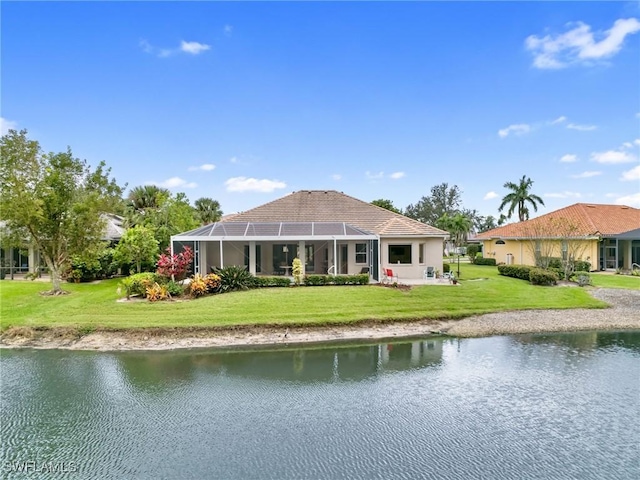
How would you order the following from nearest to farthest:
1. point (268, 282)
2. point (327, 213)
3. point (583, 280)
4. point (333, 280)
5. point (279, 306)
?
point (279, 306) → point (268, 282) → point (333, 280) → point (583, 280) → point (327, 213)

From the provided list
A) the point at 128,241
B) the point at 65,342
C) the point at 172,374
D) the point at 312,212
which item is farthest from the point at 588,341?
the point at 128,241

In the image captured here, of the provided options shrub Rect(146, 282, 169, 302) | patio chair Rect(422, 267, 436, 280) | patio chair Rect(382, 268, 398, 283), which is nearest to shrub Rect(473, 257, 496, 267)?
patio chair Rect(422, 267, 436, 280)

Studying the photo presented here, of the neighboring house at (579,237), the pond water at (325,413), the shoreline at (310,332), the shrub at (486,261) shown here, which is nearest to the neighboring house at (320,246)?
the shoreline at (310,332)

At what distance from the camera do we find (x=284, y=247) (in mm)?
24828

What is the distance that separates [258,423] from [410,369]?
18.7 ft

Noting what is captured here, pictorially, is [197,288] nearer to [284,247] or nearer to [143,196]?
[284,247]

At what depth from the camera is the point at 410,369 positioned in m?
12.6

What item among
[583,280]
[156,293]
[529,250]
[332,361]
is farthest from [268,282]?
[529,250]

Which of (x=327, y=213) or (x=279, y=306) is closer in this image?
(x=279, y=306)

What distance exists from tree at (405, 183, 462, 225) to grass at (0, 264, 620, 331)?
50.9m

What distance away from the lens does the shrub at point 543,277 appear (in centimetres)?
2378

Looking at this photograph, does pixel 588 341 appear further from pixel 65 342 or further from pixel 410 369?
pixel 65 342

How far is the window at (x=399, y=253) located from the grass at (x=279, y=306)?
3.78m

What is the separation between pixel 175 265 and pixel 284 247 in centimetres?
688
